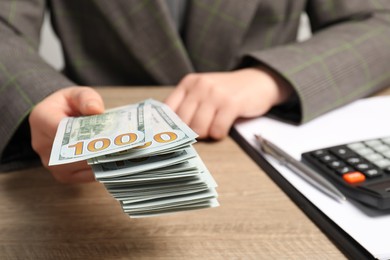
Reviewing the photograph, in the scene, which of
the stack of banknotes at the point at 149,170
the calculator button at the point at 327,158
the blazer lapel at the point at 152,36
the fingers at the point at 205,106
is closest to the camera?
the stack of banknotes at the point at 149,170

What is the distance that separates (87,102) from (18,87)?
14 cm

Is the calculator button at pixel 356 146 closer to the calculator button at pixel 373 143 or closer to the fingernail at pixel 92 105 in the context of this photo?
the calculator button at pixel 373 143

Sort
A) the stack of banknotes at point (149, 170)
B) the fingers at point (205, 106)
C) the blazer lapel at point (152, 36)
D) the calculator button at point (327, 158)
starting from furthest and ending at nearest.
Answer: the blazer lapel at point (152, 36)
the fingers at point (205, 106)
the calculator button at point (327, 158)
the stack of banknotes at point (149, 170)

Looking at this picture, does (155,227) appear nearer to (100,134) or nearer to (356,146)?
(100,134)

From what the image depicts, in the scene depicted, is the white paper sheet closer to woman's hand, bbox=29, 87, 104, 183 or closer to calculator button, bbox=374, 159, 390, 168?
calculator button, bbox=374, 159, 390, 168

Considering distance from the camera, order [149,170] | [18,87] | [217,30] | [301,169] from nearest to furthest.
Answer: [149,170]
[301,169]
[18,87]
[217,30]

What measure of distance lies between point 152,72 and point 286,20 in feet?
0.85

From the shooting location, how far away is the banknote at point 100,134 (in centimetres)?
30

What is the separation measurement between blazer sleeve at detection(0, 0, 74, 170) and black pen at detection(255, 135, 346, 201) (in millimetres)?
233

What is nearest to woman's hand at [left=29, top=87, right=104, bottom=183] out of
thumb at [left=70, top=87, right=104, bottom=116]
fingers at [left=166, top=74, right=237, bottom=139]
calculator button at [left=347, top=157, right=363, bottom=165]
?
thumb at [left=70, top=87, right=104, bottom=116]

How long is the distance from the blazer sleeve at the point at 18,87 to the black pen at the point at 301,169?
0.23 meters

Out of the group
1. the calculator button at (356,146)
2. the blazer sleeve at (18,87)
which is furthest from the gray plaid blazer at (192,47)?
the calculator button at (356,146)

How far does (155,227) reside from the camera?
1.14 feet

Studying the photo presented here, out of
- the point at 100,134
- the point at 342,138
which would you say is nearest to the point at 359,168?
the point at 342,138
